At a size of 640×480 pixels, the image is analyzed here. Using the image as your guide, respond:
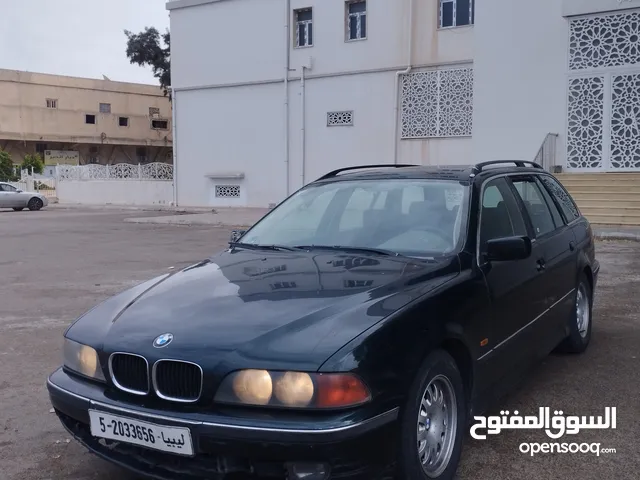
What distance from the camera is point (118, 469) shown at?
11.6ft

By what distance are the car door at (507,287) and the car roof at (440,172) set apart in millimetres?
116

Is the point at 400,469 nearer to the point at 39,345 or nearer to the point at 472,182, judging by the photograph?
the point at 472,182

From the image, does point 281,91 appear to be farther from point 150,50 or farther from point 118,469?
point 118,469

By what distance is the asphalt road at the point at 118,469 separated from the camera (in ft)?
11.7

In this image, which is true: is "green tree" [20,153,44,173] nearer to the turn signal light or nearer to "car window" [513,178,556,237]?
"car window" [513,178,556,237]

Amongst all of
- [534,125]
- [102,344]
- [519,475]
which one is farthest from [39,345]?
[534,125]

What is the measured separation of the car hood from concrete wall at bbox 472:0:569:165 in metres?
16.7

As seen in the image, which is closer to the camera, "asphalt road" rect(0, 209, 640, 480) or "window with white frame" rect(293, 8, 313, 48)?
"asphalt road" rect(0, 209, 640, 480)

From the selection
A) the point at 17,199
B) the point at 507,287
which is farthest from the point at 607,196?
the point at 17,199

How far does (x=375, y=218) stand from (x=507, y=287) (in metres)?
0.90

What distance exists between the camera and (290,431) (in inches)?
102

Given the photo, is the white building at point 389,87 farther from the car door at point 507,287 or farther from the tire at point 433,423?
the tire at point 433,423

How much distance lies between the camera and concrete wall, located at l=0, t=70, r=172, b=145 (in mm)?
47188

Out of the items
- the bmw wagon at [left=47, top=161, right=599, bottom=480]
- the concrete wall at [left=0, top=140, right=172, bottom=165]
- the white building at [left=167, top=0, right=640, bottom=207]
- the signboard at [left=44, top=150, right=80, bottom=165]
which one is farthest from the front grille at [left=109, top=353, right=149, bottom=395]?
the signboard at [left=44, top=150, right=80, bottom=165]
